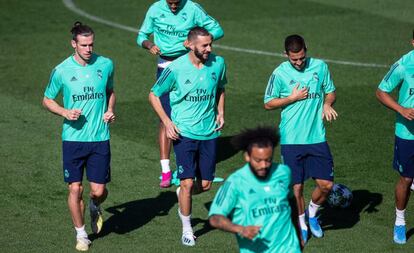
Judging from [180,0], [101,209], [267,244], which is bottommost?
[101,209]

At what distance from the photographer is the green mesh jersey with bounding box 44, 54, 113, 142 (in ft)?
40.3

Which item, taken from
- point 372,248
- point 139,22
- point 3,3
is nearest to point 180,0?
point 372,248

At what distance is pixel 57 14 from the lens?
85.1 ft

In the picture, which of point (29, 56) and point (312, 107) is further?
point (29, 56)

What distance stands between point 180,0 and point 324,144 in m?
4.17

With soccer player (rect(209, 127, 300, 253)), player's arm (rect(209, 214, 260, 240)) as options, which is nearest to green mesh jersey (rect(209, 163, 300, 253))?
soccer player (rect(209, 127, 300, 253))

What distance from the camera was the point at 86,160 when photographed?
12.5m

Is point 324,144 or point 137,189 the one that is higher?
point 324,144

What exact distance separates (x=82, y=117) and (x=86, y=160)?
0.57 meters

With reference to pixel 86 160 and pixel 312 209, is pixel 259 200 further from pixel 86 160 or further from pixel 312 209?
pixel 86 160

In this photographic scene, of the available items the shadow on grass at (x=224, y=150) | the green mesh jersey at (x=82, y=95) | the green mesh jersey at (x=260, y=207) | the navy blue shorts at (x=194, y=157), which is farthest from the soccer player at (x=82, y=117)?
the shadow on grass at (x=224, y=150)

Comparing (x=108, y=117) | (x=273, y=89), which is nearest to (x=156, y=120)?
(x=108, y=117)

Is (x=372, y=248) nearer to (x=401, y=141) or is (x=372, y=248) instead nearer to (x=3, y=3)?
(x=401, y=141)

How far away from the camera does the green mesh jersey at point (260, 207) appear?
9.33 m
